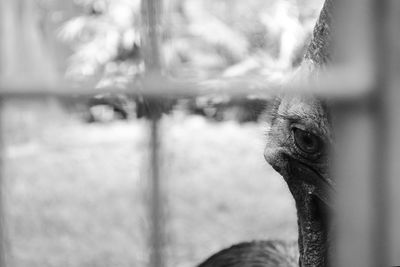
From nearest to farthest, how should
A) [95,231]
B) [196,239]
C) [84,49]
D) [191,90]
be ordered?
[191,90], [84,49], [196,239], [95,231]

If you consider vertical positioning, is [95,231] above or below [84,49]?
below

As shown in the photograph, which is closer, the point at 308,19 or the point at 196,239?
the point at 308,19

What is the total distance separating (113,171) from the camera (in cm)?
295

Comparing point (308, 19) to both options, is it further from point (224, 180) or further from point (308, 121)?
point (224, 180)

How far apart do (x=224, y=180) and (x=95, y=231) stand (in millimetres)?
513

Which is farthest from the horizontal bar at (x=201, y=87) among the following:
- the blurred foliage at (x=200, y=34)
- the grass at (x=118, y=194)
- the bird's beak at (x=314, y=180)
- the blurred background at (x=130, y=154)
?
the grass at (x=118, y=194)

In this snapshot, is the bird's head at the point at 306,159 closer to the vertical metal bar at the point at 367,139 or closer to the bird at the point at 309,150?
the bird at the point at 309,150

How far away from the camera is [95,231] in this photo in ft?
8.84

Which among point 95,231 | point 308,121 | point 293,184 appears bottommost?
point 95,231

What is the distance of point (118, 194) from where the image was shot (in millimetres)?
2896

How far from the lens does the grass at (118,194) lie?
2.48 meters

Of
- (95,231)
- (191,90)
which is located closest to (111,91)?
(191,90)

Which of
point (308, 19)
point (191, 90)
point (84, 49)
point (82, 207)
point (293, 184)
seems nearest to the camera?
point (191, 90)

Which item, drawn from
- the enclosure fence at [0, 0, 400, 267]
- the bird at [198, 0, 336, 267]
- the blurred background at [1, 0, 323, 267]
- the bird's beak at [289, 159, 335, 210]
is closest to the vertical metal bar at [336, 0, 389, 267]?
the enclosure fence at [0, 0, 400, 267]
